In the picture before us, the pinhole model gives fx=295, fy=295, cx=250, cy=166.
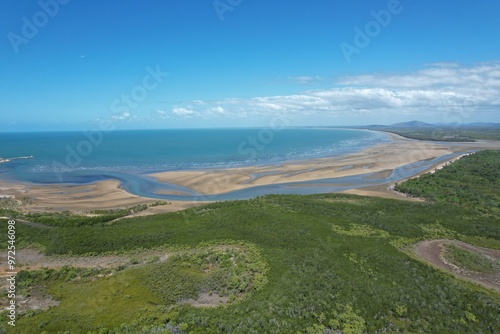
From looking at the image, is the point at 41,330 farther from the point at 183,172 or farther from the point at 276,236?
the point at 183,172

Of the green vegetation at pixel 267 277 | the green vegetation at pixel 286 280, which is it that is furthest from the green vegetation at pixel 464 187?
the green vegetation at pixel 286 280

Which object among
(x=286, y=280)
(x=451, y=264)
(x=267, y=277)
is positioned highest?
(x=286, y=280)

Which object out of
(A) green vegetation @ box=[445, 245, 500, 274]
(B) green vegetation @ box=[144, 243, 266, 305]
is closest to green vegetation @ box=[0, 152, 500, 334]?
(B) green vegetation @ box=[144, 243, 266, 305]

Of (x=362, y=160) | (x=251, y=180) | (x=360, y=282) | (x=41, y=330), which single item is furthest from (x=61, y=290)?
(x=362, y=160)

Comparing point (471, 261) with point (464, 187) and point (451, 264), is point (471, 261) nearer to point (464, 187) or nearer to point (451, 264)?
point (451, 264)

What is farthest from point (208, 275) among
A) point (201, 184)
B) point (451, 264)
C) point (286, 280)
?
point (201, 184)

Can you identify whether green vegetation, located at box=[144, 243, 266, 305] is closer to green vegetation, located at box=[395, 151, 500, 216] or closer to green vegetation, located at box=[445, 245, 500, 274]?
green vegetation, located at box=[445, 245, 500, 274]
